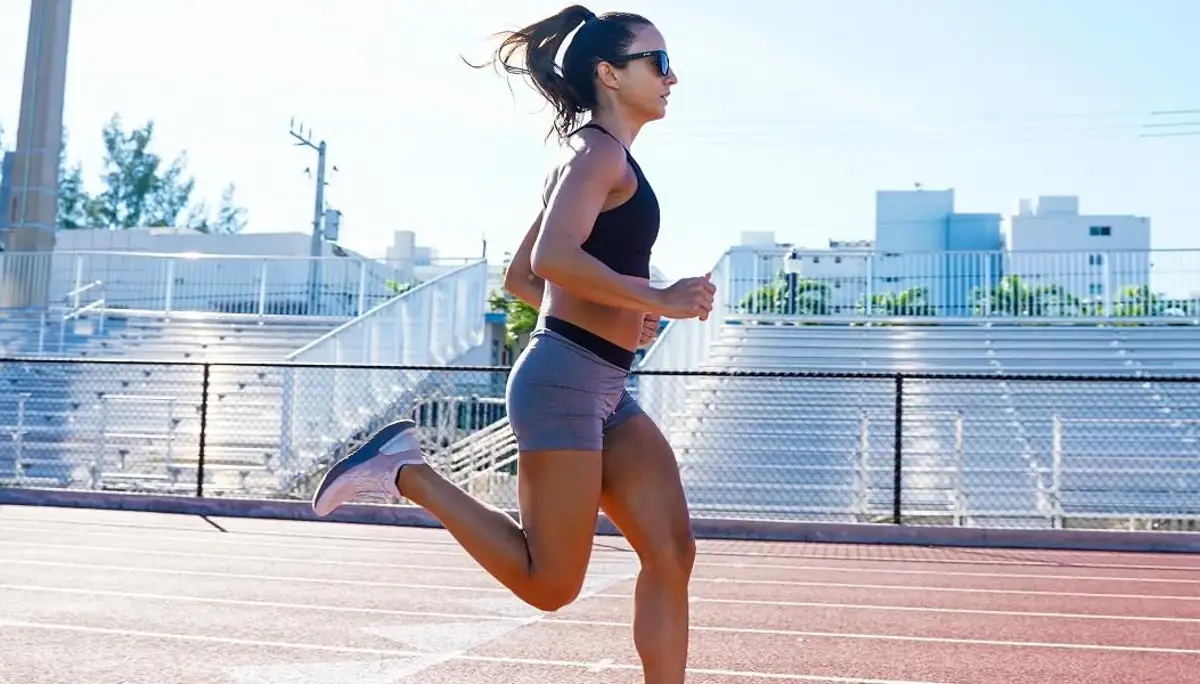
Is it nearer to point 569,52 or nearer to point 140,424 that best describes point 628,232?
point 569,52

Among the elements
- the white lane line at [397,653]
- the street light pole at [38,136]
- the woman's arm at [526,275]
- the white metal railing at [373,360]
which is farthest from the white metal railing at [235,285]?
the woman's arm at [526,275]

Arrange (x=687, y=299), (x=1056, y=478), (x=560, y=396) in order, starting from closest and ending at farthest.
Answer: (x=687, y=299)
(x=560, y=396)
(x=1056, y=478)

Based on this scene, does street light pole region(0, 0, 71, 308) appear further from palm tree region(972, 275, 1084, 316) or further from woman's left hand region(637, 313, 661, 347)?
woman's left hand region(637, 313, 661, 347)

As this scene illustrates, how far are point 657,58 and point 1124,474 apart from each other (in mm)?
12396

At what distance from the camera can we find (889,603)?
6.80m

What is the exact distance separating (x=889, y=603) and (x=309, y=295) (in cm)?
1898

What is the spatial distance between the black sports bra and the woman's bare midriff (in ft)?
0.35

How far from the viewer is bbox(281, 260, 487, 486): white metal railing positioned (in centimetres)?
1439

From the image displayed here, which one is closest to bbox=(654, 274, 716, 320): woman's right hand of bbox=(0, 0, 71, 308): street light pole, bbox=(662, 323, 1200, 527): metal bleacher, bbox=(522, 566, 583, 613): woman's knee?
bbox=(522, 566, 583, 613): woman's knee

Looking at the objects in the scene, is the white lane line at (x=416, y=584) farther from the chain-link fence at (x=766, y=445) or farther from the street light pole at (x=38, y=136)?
the street light pole at (x=38, y=136)

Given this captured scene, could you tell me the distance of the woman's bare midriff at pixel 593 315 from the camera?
9.70 ft

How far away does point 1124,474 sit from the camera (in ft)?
45.4

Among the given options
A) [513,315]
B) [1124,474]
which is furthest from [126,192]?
[1124,474]

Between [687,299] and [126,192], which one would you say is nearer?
[687,299]
